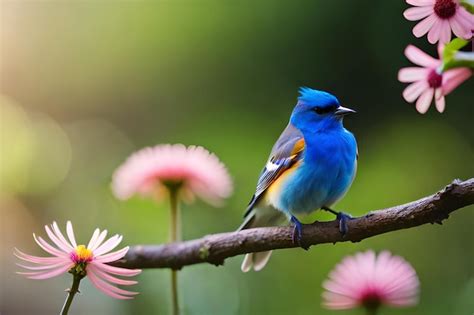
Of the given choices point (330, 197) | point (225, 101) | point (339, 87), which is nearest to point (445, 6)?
point (330, 197)

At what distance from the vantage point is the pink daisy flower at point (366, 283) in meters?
0.88

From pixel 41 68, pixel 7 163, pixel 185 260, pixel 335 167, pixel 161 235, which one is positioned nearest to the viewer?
pixel 185 260

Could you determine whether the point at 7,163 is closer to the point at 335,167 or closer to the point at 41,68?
the point at 41,68

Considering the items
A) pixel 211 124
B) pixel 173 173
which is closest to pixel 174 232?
pixel 173 173

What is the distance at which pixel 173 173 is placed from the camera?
49.4 inches

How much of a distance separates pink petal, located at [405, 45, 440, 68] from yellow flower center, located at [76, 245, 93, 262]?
38 cm

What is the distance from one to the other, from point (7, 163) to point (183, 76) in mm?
804

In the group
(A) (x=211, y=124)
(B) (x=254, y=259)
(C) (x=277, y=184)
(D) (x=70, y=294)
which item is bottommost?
(D) (x=70, y=294)

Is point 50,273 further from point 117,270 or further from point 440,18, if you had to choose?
point 440,18

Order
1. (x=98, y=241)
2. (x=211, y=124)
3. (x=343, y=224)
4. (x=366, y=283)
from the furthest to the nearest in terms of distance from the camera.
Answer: (x=211, y=124) < (x=343, y=224) < (x=366, y=283) < (x=98, y=241)

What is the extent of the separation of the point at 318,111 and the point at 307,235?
36 cm

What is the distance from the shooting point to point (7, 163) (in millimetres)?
2889

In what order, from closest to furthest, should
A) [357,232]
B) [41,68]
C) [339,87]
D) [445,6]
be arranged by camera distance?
[445,6]
[357,232]
[339,87]
[41,68]

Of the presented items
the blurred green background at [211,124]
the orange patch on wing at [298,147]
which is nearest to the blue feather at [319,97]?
the orange patch on wing at [298,147]
